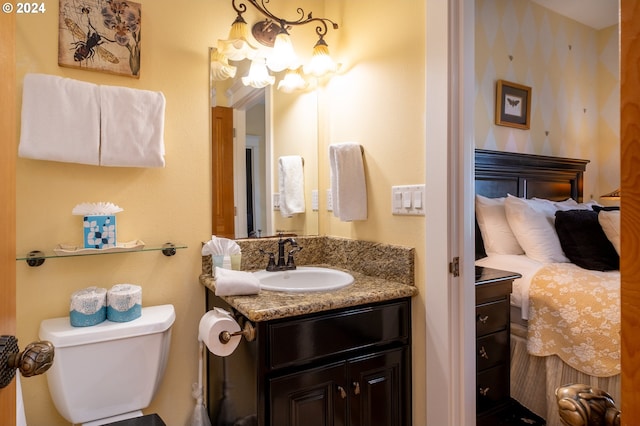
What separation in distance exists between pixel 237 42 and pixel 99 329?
128 centimetres

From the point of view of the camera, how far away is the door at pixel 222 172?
67.4 inches

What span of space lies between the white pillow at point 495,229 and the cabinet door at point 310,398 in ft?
5.55

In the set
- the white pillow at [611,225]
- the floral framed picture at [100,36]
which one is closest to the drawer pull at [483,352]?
the white pillow at [611,225]

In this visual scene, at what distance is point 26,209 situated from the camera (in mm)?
1363

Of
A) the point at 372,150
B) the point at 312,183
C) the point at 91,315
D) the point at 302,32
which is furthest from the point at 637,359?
the point at 302,32

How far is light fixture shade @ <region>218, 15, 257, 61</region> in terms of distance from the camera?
63.8 inches

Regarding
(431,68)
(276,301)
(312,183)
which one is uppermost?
(431,68)

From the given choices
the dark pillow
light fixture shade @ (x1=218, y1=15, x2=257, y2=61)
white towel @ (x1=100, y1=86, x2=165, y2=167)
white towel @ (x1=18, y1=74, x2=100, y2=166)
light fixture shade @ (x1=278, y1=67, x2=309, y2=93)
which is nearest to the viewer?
white towel @ (x1=18, y1=74, x2=100, y2=166)

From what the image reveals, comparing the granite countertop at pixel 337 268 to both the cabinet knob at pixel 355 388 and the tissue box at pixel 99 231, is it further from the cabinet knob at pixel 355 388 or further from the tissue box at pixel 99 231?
the tissue box at pixel 99 231

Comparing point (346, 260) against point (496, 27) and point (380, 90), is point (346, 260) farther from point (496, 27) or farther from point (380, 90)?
point (496, 27)

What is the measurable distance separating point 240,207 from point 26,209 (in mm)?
829

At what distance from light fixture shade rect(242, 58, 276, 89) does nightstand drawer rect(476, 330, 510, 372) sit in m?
1.68

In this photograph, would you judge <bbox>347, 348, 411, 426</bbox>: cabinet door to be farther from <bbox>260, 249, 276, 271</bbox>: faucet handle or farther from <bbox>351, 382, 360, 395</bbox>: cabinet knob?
<bbox>260, 249, 276, 271</bbox>: faucet handle

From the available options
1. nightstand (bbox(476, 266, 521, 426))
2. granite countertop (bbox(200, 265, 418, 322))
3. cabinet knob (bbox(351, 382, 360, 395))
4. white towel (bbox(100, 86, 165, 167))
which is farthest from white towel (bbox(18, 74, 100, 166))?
nightstand (bbox(476, 266, 521, 426))
